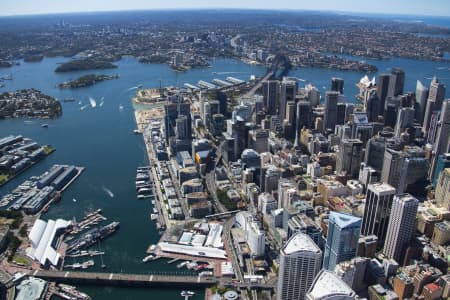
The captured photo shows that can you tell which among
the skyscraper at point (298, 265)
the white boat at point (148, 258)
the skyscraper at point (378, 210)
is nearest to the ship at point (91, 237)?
the white boat at point (148, 258)

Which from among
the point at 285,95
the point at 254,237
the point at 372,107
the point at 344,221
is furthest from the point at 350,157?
the point at 285,95

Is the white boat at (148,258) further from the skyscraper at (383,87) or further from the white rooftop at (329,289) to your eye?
the skyscraper at (383,87)

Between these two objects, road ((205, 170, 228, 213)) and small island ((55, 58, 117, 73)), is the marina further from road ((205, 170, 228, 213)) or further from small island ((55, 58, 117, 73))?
small island ((55, 58, 117, 73))

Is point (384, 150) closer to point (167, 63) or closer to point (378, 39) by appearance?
point (167, 63)

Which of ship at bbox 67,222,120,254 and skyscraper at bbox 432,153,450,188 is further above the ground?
skyscraper at bbox 432,153,450,188

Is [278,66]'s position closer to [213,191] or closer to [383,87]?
[383,87]

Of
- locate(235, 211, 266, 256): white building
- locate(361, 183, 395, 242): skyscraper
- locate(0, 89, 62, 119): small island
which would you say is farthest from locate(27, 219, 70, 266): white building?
A: locate(0, 89, 62, 119): small island
